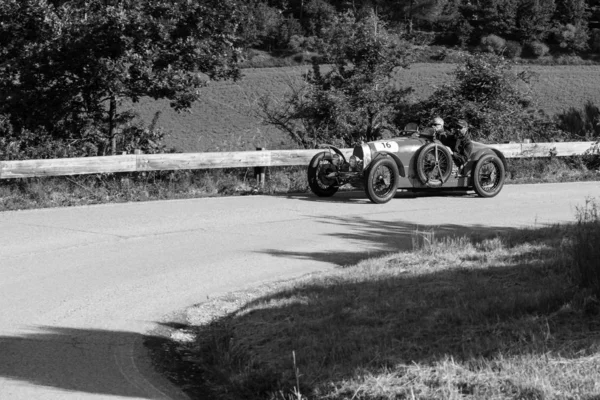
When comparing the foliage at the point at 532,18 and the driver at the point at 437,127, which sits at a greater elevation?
the foliage at the point at 532,18

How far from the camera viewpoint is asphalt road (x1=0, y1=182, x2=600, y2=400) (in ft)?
24.8

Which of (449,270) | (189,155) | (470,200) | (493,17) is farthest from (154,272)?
(493,17)

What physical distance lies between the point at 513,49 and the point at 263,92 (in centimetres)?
1548

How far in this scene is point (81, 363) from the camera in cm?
757

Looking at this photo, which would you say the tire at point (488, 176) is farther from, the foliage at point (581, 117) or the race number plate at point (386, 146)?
the foliage at point (581, 117)

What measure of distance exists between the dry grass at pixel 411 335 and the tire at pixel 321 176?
6617 millimetres

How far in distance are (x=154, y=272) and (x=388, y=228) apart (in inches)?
171

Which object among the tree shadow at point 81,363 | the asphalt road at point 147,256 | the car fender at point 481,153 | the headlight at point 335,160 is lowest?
the tree shadow at point 81,363

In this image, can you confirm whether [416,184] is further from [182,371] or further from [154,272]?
[182,371]

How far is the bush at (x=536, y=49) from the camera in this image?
189 feet

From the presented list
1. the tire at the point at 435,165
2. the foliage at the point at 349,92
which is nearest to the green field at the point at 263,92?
the foliage at the point at 349,92

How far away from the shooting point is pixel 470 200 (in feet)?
57.0

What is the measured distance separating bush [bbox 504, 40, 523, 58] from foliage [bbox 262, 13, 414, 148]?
3130cm

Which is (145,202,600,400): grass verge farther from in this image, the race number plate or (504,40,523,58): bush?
(504,40,523,58): bush
